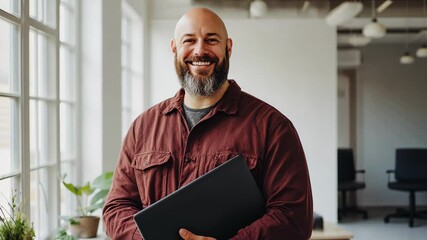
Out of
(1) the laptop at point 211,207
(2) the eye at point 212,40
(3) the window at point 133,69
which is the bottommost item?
(1) the laptop at point 211,207

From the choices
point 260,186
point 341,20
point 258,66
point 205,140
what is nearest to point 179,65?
point 205,140

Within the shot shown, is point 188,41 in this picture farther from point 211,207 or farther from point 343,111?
point 343,111

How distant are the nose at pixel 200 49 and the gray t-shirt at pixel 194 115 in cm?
17

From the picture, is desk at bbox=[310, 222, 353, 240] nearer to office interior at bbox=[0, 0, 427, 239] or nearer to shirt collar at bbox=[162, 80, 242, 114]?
office interior at bbox=[0, 0, 427, 239]

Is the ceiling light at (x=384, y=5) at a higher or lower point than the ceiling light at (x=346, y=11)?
higher

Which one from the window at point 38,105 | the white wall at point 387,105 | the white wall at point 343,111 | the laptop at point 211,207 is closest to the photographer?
the laptop at point 211,207

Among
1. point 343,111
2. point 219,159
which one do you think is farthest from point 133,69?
point 219,159

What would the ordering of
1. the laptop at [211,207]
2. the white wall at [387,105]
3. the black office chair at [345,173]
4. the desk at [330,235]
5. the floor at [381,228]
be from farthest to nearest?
the white wall at [387,105], the black office chair at [345,173], the floor at [381,228], the desk at [330,235], the laptop at [211,207]

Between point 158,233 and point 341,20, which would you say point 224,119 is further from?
point 341,20

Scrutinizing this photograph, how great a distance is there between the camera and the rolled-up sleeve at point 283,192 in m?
1.48

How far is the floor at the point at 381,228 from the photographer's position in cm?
752

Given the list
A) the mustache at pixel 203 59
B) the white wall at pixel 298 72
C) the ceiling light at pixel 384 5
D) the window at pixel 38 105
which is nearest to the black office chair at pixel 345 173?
the white wall at pixel 298 72

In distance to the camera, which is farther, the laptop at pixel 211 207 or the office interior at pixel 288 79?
the office interior at pixel 288 79

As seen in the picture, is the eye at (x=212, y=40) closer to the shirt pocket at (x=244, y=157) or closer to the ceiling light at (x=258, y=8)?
the shirt pocket at (x=244, y=157)
